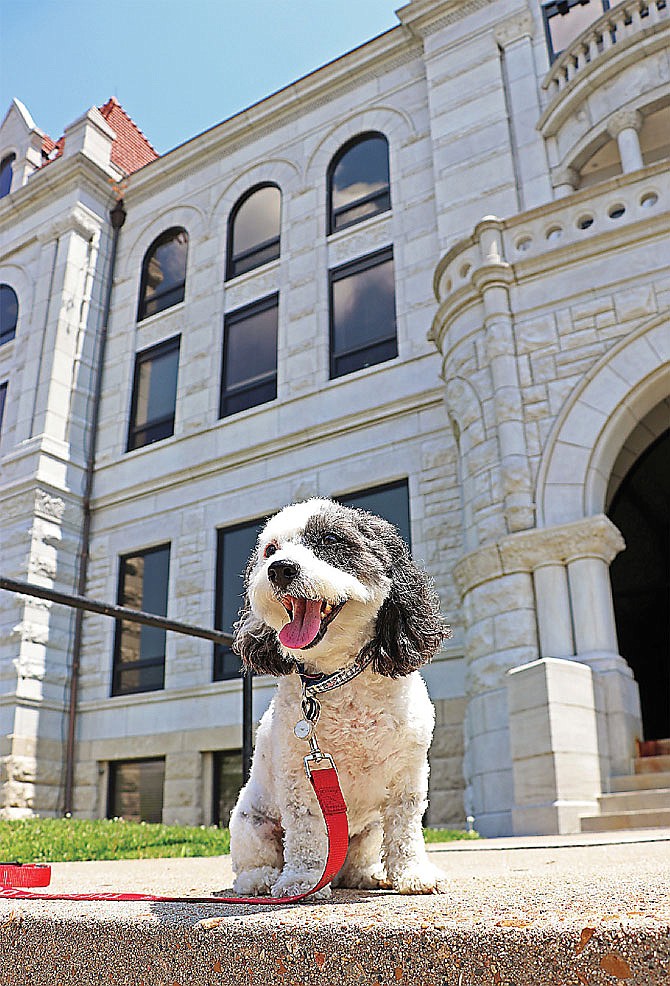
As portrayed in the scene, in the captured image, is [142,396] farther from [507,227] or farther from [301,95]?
[507,227]

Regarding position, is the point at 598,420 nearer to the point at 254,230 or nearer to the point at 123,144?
the point at 254,230

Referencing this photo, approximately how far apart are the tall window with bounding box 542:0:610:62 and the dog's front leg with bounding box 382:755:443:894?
14.0m

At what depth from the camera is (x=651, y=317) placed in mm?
8227

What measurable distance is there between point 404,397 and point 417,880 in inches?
409

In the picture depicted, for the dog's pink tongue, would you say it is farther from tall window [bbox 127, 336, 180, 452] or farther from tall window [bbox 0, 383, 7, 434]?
tall window [bbox 0, 383, 7, 434]

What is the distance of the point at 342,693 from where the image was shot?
80.9 inches

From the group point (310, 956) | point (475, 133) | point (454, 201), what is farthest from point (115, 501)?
point (310, 956)

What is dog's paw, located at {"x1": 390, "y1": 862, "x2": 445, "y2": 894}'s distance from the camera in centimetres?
194

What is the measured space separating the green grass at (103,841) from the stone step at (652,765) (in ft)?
5.34

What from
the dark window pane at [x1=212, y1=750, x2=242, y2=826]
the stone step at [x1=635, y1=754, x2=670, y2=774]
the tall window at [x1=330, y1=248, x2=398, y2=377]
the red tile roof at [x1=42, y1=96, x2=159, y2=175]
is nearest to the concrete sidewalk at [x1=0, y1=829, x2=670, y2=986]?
the stone step at [x1=635, y1=754, x2=670, y2=774]

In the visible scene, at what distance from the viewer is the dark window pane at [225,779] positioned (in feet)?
40.2

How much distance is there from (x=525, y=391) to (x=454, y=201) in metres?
5.46

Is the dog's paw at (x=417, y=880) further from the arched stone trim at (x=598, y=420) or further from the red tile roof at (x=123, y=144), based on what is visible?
the red tile roof at (x=123, y=144)

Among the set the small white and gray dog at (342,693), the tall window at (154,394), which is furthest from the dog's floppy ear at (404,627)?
the tall window at (154,394)
